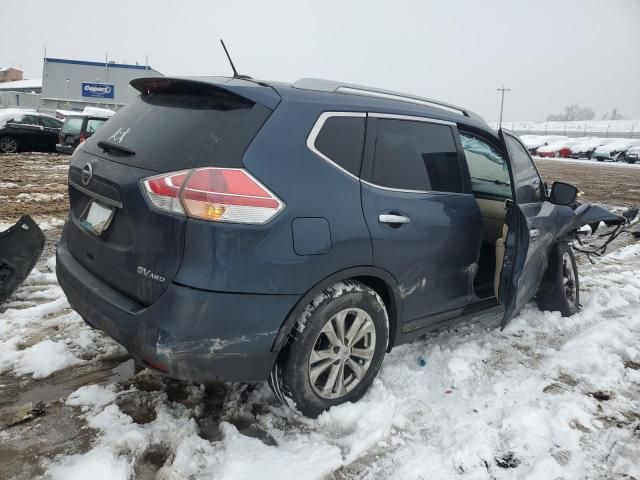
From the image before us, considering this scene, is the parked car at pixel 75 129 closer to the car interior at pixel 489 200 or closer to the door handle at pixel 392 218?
the car interior at pixel 489 200

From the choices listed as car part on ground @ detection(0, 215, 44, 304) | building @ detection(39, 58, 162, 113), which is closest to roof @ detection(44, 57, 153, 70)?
building @ detection(39, 58, 162, 113)

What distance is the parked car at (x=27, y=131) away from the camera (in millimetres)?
16734

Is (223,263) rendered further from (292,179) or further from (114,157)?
(114,157)

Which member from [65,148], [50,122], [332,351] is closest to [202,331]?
[332,351]

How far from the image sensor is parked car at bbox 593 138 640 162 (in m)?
34.8

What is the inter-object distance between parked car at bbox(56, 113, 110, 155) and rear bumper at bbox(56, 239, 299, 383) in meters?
15.2

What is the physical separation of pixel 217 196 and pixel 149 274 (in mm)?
521

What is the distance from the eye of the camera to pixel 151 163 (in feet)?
8.01

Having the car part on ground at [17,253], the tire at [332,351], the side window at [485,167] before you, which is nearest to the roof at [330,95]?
the side window at [485,167]

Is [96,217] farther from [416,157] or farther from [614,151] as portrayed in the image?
[614,151]

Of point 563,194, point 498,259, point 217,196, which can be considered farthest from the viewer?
point 563,194

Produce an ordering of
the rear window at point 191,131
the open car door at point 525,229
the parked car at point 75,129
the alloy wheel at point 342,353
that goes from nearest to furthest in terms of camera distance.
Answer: the rear window at point 191,131
the alloy wheel at point 342,353
the open car door at point 525,229
the parked car at point 75,129

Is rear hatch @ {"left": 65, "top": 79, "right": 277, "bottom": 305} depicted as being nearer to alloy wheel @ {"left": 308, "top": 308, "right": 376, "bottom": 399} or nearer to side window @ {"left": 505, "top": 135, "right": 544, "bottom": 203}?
alloy wheel @ {"left": 308, "top": 308, "right": 376, "bottom": 399}

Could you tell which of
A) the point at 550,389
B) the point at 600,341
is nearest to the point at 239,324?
the point at 550,389
